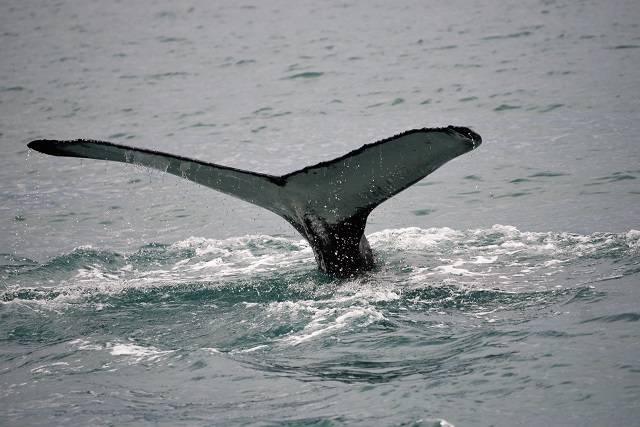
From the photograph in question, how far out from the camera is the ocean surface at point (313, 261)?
19.5ft

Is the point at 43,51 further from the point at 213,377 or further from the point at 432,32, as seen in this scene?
the point at 213,377

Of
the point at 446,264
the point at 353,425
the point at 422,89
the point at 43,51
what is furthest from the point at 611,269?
the point at 43,51

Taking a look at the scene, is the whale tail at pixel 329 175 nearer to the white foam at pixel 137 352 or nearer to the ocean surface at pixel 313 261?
the ocean surface at pixel 313 261

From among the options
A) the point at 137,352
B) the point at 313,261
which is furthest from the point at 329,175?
the point at 313,261

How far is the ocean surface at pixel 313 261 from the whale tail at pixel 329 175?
0.70 m

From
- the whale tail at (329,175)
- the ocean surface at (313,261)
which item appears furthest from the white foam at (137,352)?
the whale tail at (329,175)

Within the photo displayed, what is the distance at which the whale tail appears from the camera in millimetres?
6344

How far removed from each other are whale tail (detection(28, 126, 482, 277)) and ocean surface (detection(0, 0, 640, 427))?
2.28 feet

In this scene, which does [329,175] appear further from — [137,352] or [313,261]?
[313,261]

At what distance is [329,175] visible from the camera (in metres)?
6.75

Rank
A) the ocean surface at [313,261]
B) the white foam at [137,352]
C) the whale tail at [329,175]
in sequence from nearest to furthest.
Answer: the ocean surface at [313,261], the whale tail at [329,175], the white foam at [137,352]

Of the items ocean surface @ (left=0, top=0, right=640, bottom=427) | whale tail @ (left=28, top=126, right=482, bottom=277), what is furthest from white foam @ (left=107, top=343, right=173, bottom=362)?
whale tail @ (left=28, top=126, right=482, bottom=277)

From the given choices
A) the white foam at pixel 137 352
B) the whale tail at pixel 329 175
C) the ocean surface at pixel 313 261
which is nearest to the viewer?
→ the ocean surface at pixel 313 261

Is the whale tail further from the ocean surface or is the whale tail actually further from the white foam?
the white foam
